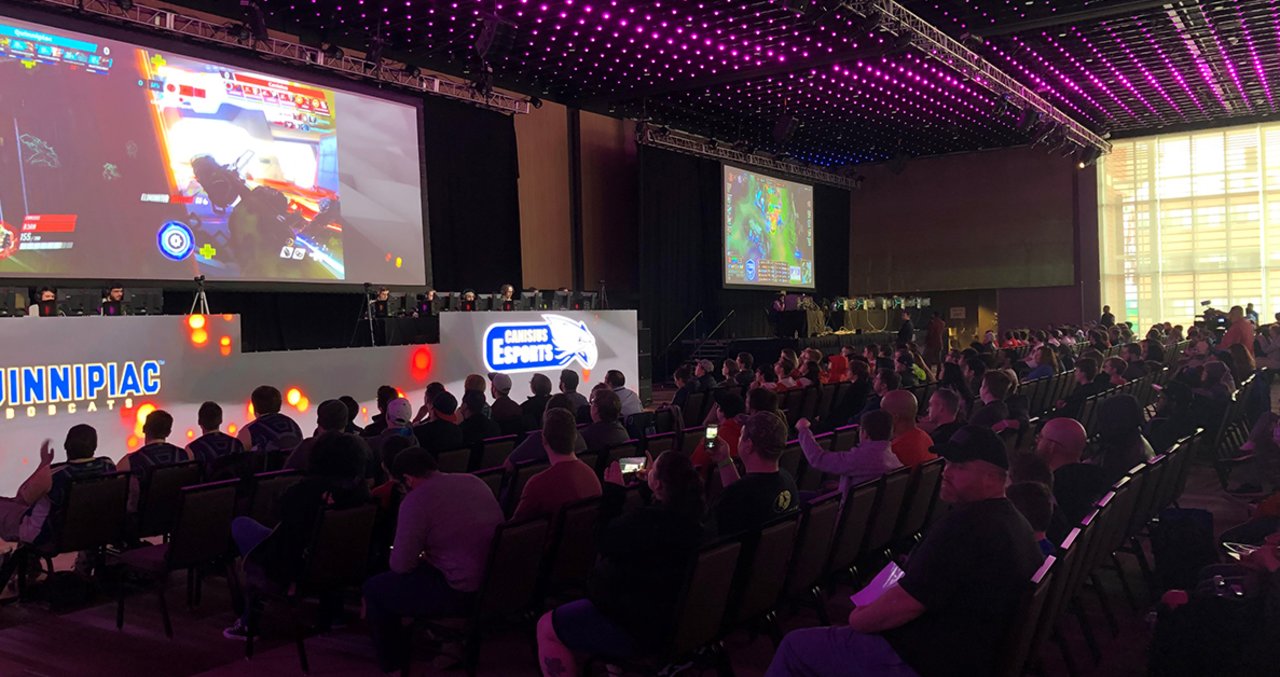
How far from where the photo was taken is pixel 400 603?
12.3 ft

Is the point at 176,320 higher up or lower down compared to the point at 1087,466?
higher up

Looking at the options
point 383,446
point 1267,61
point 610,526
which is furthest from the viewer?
point 1267,61

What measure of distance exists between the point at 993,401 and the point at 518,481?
3488 mm

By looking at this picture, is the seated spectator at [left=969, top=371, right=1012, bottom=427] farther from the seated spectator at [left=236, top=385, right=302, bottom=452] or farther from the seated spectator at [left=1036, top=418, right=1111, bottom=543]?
the seated spectator at [left=236, top=385, right=302, bottom=452]

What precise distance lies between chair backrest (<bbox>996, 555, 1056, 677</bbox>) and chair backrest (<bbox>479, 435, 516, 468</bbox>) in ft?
12.6

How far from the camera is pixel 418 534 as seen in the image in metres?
3.70

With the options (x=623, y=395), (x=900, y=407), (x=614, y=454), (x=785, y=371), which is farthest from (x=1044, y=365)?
(x=614, y=454)

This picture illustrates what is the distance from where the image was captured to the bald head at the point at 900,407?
5227 mm

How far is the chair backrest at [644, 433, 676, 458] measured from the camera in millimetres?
5945

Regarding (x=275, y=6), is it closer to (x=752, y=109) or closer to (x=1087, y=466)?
(x=752, y=109)

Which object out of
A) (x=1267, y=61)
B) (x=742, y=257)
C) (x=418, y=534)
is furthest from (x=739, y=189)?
(x=418, y=534)

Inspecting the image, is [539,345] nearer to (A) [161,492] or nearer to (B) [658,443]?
(B) [658,443]

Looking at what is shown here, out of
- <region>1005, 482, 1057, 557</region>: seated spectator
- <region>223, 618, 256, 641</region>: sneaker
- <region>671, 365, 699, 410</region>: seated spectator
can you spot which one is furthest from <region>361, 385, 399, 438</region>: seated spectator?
<region>1005, 482, 1057, 557</region>: seated spectator

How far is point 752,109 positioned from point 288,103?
376 inches
